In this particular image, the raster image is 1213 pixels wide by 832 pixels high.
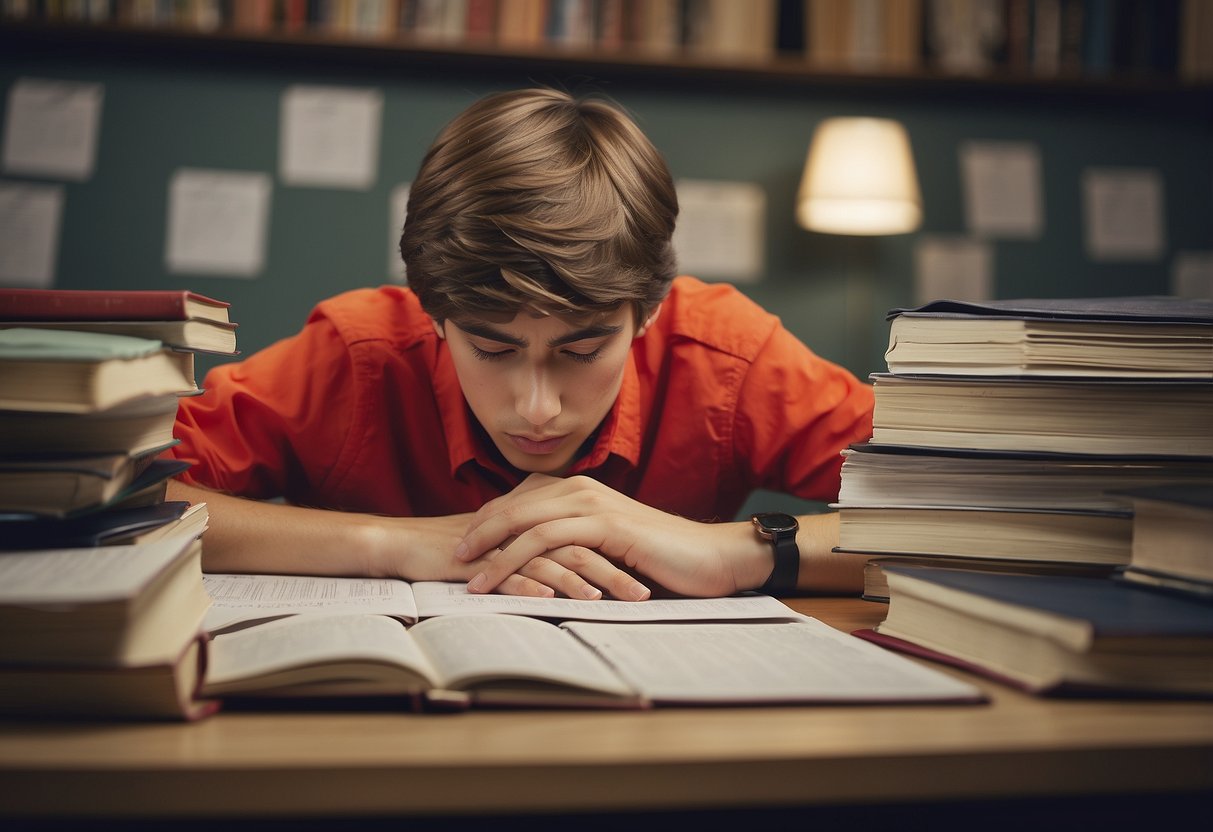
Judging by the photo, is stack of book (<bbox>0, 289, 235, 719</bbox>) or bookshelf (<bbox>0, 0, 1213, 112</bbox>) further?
bookshelf (<bbox>0, 0, 1213, 112</bbox>)

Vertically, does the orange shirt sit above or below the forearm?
above

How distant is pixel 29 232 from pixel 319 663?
2081mm

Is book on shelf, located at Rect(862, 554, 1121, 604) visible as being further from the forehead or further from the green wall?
the green wall

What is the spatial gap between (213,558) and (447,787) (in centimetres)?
59

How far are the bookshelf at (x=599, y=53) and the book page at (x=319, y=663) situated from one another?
1.86m

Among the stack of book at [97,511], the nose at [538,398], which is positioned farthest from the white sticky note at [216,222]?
the stack of book at [97,511]

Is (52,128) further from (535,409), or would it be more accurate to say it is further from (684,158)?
(535,409)

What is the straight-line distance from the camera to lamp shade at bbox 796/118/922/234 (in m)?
2.20

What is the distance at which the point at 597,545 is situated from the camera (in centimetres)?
87

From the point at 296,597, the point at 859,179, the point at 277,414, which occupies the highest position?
the point at 859,179

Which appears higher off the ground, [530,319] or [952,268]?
[952,268]

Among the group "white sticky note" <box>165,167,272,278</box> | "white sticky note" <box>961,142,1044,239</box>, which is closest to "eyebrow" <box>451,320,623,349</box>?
"white sticky note" <box>165,167,272,278</box>

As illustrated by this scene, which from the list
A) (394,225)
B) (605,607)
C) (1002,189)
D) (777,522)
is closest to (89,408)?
Answer: (605,607)

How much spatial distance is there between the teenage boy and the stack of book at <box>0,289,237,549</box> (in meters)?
0.29
